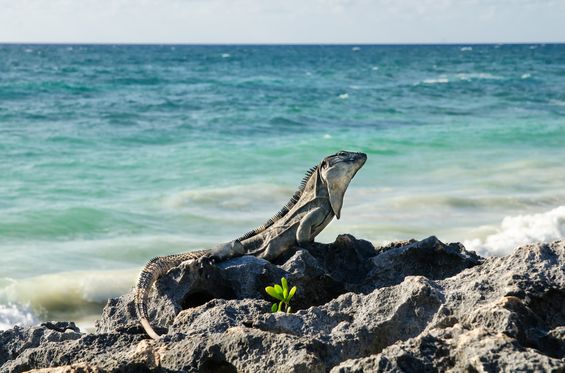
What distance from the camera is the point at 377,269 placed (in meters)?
4.71

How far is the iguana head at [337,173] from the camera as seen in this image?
220 inches

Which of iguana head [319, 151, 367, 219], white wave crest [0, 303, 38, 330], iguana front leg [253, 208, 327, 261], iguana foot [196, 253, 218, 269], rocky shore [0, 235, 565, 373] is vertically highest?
iguana head [319, 151, 367, 219]

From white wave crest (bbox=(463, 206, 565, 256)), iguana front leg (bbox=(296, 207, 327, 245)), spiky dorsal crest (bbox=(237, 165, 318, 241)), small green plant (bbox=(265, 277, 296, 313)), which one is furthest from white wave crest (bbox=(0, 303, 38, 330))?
white wave crest (bbox=(463, 206, 565, 256))

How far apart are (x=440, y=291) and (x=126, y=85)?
31745mm

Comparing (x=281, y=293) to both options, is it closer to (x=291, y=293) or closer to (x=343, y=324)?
(x=291, y=293)

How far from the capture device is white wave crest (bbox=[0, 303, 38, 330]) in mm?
7578

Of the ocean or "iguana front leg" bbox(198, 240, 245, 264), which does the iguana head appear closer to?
"iguana front leg" bbox(198, 240, 245, 264)

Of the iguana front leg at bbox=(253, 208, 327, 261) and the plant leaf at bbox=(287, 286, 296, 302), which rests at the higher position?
the iguana front leg at bbox=(253, 208, 327, 261)

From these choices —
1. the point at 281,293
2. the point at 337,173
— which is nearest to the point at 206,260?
the point at 281,293

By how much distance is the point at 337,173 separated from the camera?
220 inches

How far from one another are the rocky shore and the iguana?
423mm

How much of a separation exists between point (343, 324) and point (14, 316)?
490 cm

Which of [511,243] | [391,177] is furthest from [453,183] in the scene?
[511,243]

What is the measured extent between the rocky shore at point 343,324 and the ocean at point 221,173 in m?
3.14
